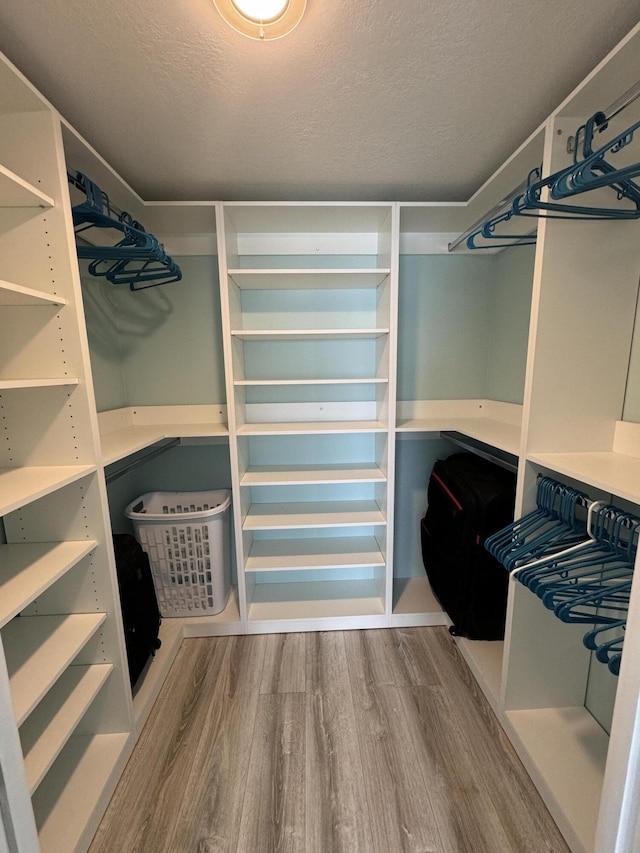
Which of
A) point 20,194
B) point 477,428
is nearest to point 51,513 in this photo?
point 20,194

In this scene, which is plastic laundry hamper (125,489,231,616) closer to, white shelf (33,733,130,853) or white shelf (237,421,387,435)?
white shelf (237,421,387,435)

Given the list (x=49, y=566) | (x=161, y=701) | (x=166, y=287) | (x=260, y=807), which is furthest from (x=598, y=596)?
(x=166, y=287)

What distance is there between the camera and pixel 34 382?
971mm

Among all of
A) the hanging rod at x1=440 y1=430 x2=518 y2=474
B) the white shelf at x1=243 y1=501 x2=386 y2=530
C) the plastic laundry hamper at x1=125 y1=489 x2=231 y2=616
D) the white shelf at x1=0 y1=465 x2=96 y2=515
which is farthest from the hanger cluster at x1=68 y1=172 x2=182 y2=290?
the hanging rod at x1=440 y1=430 x2=518 y2=474

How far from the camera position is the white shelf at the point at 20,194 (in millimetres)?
934

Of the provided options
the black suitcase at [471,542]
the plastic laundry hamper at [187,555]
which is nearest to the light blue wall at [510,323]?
the black suitcase at [471,542]

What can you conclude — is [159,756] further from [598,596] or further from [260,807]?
[598,596]

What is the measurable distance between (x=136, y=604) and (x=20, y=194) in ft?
5.15

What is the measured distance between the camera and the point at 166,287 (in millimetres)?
2033

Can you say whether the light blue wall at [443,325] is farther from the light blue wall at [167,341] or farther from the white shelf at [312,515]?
the light blue wall at [167,341]

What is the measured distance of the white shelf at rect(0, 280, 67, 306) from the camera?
3.12 feet

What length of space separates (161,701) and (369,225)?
2.46m

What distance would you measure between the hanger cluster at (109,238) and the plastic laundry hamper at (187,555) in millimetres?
1209

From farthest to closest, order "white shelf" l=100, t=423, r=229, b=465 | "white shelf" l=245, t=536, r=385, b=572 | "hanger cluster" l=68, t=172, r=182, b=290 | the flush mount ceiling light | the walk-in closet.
Result: "white shelf" l=245, t=536, r=385, b=572
"white shelf" l=100, t=423, r=229, b=465
"hanger cluster" l=68, t=172, r=182, b=290
the walk-in closet
the flush mount ceiling light
